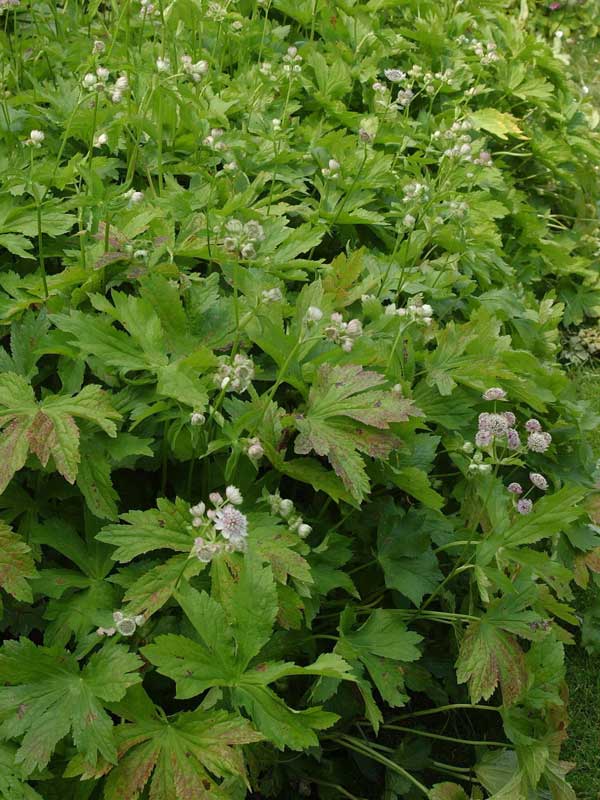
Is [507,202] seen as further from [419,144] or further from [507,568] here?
[507,568]

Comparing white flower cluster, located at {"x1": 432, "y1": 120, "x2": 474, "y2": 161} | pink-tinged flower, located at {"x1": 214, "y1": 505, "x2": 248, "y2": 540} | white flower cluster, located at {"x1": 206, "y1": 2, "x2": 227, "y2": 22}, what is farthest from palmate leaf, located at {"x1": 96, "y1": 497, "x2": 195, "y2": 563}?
white flower cluster, located at {"x1": 206, "y1": 2, "x2": 227, "y2": 22}

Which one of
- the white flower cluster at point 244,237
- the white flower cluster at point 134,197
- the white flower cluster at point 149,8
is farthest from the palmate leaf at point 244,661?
the white flower cluster at point 149,8

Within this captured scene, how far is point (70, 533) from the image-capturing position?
6.47 feet

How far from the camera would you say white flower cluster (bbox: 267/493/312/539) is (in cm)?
189

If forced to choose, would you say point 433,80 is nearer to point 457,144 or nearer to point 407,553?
point 457,144

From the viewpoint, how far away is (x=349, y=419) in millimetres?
2025

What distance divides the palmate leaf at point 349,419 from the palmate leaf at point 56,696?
1.90ft

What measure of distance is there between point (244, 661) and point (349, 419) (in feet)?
1.96

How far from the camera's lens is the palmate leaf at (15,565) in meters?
1.72

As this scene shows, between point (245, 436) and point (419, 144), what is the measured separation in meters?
1.94

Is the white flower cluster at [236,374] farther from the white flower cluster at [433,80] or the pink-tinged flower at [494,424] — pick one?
the white flower cluster at [433,80]

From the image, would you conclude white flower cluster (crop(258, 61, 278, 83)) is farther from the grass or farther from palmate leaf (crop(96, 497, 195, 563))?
the grass

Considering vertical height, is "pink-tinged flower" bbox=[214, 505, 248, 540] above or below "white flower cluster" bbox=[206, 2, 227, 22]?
below

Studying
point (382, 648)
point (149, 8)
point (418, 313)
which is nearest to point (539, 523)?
point (382, 648)
